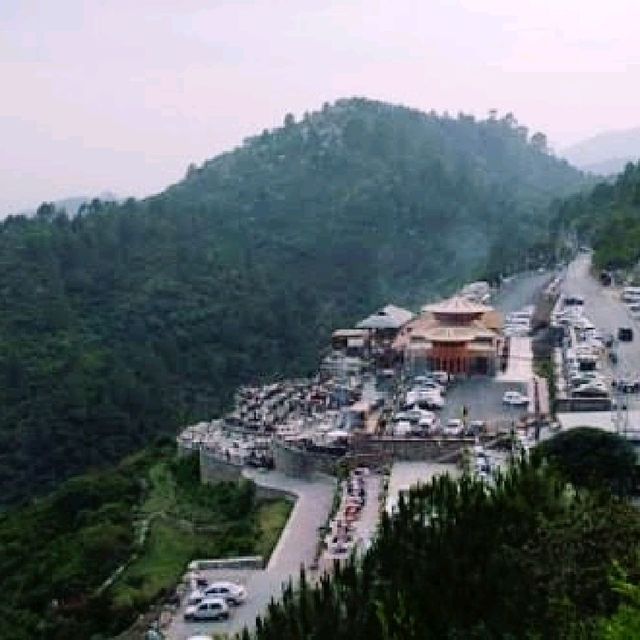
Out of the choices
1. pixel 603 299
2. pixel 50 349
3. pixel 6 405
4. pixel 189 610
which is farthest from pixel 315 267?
pixel 189 610

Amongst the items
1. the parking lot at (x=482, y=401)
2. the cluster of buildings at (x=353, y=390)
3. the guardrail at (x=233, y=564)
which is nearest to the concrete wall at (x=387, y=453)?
the cluster of buildings at (x=353, y=390)

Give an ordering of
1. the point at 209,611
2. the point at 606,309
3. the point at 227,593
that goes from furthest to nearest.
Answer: the point at 606,309
the point at 227,593
the point at 209,611

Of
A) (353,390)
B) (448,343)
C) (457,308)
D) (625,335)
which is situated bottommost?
(353,390)

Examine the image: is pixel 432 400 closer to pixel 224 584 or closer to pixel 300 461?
pixel 300 461

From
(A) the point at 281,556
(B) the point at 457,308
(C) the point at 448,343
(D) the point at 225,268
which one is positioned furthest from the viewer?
(D) the point at 225,268

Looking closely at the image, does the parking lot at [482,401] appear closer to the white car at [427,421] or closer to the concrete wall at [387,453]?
the white car at [427,421]

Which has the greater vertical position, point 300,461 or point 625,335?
point 625,335

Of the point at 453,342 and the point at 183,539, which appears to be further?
the point at 453,342

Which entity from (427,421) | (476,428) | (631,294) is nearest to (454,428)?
(476,428)
